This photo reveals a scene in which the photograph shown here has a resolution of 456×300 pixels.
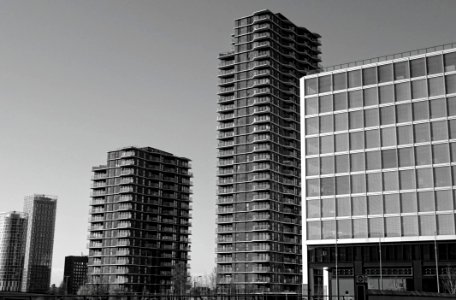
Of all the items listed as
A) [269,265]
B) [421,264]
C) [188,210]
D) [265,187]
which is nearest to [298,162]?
[265,187]

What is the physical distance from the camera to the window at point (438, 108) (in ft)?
299

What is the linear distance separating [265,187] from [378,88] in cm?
5941

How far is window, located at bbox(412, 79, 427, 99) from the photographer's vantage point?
93250 millimetres

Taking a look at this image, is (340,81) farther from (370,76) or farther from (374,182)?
(374,182)

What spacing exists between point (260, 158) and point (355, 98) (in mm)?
57068

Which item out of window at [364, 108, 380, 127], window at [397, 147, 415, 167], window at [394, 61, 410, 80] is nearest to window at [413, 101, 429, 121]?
window at [397, 147, 415, 167]

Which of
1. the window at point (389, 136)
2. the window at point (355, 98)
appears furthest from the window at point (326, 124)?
the window at point (389, 136)

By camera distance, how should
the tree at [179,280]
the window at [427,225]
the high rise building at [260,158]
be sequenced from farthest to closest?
1. the tree at [179,280]
2. the high rise building at [260,158]
3. the window at [427,225]

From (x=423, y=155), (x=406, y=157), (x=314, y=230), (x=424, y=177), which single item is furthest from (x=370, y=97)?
(x=314, y=230)

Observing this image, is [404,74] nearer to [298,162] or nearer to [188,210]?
[298,162]

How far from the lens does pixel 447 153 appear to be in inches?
3509

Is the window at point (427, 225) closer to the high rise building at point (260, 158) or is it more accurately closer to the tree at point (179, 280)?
the high rise building at point (260, 158)

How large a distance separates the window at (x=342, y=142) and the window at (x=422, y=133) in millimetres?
11047

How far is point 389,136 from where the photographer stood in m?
94.1
